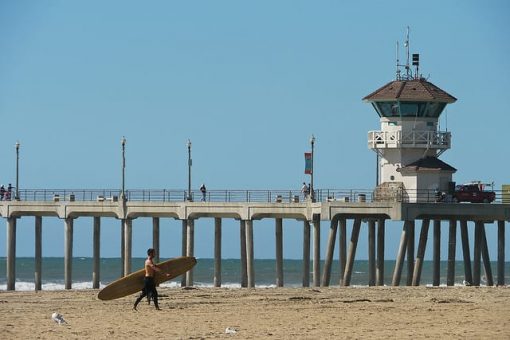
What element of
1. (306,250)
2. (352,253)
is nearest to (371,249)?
(306,250)

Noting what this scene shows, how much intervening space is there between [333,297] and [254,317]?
8466 millimetres

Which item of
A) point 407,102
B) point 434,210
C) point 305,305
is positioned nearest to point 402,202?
point 434,210

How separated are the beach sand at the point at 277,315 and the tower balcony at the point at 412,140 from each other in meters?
12.4

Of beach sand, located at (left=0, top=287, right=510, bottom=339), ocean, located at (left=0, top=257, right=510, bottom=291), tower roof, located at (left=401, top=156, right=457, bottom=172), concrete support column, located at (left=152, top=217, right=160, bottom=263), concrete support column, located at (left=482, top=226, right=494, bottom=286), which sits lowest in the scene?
ocean, located at (left=0, top=257, right=510, bottom=291)

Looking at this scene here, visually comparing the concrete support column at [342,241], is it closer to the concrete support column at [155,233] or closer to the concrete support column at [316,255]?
the concrete support column at [316,255]

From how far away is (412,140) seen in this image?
64.9 meters

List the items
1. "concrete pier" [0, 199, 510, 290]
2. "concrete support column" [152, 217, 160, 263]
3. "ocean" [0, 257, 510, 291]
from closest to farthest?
"concrete pier" [0, 199, 510, 290]
"concrete support column" [152, 217, 160, 263]
"ocean" [0, 257, 510, 291]

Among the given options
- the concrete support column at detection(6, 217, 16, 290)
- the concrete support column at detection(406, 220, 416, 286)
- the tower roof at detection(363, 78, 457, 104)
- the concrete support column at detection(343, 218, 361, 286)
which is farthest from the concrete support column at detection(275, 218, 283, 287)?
the concrete support column at detection(6, 217, 16, 290)

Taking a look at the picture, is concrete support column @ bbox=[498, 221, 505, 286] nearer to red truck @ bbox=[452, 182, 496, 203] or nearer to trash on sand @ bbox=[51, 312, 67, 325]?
red truck @ bbox=[452, 182, 496, 203]

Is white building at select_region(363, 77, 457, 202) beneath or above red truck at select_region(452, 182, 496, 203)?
above

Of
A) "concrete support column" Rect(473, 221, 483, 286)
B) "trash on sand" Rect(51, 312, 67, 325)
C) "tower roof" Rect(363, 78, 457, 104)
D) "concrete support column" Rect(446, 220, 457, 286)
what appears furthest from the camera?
"concrete support column" Rect(473, 221, 483, 286)

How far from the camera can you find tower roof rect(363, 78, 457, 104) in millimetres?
65312

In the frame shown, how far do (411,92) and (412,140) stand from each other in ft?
7.11

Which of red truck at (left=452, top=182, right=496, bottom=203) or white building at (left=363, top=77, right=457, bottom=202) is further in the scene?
white building at (left=363, top=77, right=457, bottom=202)
